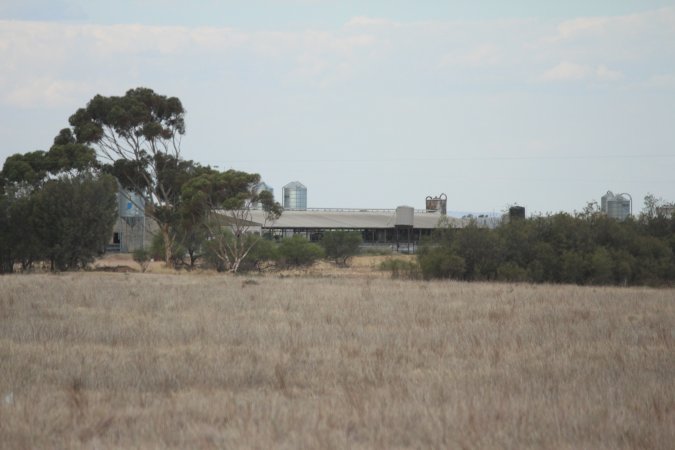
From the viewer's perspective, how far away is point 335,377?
12305 mm

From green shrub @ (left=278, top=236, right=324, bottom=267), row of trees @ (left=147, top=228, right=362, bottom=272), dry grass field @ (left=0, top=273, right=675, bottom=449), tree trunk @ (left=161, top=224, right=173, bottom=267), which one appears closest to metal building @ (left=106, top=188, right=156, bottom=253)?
row of trees @ (left=147, top=228, right=362, bottom=272)

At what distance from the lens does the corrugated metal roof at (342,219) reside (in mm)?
94188

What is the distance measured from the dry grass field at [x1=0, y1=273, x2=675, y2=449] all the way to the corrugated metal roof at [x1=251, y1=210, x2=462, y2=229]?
231 feet

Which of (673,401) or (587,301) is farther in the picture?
(587,301)

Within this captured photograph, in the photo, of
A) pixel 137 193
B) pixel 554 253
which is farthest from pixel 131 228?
pixel 554 253

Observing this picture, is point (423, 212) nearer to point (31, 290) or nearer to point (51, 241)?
point (51, 241)

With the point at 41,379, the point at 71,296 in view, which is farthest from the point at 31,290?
the point at 41,379

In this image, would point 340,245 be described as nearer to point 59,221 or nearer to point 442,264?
point 59,221

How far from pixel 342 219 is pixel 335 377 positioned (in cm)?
8805

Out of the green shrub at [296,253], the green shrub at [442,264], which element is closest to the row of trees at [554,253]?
the green shrub at [442,264]

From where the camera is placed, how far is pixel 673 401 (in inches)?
412

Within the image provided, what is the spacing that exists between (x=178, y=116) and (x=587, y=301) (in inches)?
1783

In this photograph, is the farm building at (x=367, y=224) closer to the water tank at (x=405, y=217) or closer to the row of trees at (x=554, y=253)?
the water tank at (x=405, y=217)

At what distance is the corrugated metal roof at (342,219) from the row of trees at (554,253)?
Answer: 4591 cm
